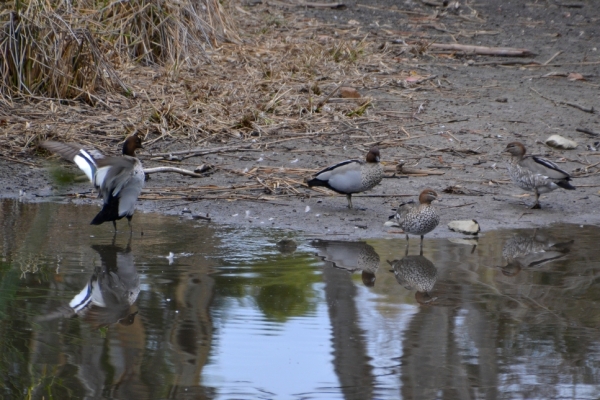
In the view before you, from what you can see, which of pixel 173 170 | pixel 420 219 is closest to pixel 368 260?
pixel 420 219

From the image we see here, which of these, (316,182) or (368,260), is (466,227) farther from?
(316,182)

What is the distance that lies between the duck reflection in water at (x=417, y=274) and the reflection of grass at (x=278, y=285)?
1.79ft

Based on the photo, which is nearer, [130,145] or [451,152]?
[130,145]

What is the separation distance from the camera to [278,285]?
5559mm

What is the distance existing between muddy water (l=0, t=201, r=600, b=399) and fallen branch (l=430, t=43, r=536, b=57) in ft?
23.1

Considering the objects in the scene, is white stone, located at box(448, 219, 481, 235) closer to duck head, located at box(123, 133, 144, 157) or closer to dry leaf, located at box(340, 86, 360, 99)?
duck head, located at box(123, 133, 144, 157)

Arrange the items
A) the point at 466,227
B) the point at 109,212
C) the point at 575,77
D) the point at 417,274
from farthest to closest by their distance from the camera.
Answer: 1. the point at 575,77
2. the point at 466,227
3. the point at 109,212
4. the point at 417,274

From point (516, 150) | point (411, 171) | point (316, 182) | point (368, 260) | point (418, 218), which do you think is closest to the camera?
point (368, 260)

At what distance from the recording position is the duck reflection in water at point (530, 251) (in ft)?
20.3

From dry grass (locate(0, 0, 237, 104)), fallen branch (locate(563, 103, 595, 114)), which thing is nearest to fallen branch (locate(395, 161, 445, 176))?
fallen branch (locate(563, 103, 595, 114))

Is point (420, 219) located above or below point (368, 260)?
above

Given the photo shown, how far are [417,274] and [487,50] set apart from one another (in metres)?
8.60

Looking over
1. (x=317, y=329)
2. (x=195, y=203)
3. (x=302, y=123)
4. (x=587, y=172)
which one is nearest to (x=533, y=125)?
(x=587, y=172)

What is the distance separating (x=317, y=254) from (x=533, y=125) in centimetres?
486
